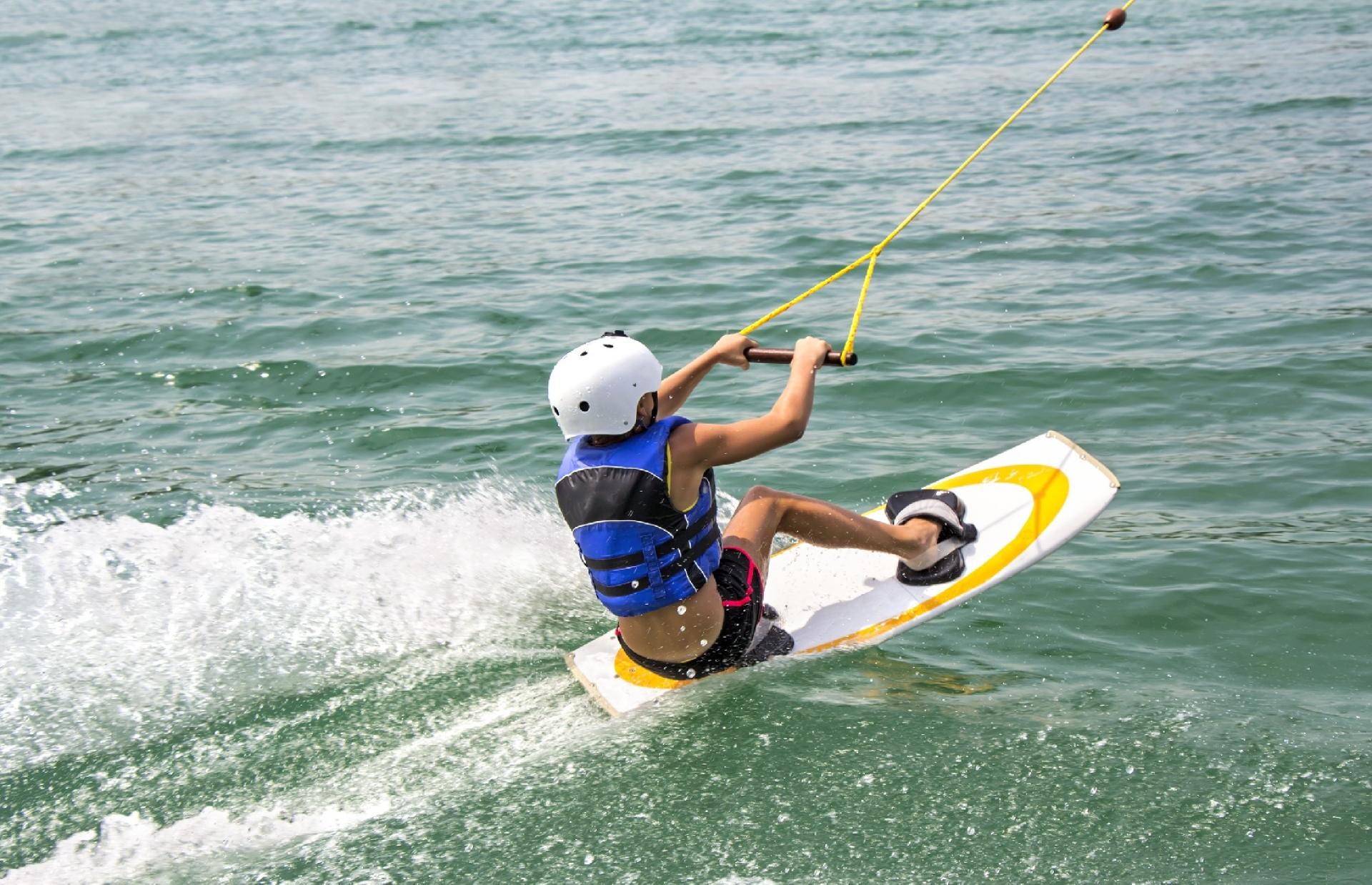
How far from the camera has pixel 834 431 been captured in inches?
334

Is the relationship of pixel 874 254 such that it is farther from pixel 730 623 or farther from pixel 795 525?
pixel 730 623

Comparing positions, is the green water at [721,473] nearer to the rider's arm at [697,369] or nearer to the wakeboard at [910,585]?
the wakeboard at [910,585]

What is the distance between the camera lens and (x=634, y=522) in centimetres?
476

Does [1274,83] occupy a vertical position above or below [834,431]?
above

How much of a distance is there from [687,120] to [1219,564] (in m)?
13.3

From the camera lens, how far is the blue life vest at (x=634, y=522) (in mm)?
4723

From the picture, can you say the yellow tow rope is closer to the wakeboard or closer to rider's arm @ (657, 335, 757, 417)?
rider's arm @ (657, 335, 757, 417)

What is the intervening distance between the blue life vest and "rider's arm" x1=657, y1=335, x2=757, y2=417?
61cm

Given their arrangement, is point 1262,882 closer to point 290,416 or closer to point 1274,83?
point 290,416

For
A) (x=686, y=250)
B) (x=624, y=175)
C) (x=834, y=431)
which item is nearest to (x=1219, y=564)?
(x=834, y=431)

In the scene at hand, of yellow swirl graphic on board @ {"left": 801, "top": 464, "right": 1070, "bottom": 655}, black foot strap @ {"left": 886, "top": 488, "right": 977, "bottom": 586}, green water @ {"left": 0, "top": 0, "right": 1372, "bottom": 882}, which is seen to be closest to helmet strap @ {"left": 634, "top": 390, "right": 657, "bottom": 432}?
green water @ {"left": 0, "top": 0, "right": 1372, "bottom": 882}

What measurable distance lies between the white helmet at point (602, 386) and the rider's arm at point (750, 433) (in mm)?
213

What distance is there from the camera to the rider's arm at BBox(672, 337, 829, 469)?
4762 millimetres

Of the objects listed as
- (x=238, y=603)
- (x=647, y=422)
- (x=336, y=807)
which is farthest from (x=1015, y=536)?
(x=238, y=603)
